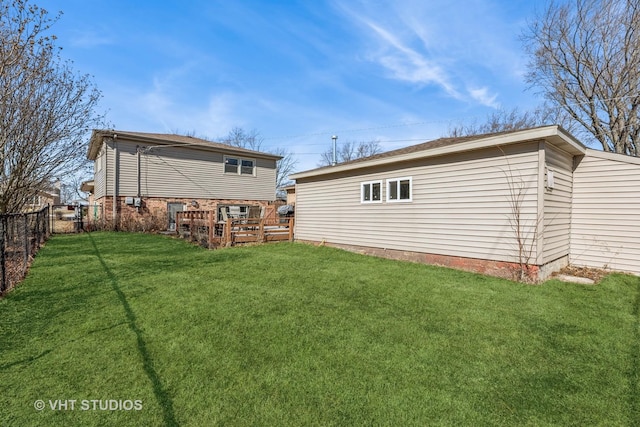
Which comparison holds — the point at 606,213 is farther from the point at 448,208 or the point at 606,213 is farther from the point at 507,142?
the point at 448,208

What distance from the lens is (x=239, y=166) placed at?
1745cm

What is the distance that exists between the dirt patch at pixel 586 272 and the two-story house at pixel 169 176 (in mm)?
11168

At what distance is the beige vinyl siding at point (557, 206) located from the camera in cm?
607

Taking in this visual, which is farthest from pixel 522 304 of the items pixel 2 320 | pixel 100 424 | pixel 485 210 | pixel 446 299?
pixel 2 320

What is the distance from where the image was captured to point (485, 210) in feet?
21.4

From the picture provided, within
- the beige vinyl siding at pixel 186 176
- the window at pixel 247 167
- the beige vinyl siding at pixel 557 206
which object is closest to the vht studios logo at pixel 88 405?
the beige vinyl siding at pixel 557 206

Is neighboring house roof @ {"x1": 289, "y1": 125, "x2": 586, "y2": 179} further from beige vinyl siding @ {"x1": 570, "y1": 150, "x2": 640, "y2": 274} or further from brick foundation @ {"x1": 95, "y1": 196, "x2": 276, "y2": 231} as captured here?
brick foundation @ {"x1": 95, "y1": 196, "x2": 276, "y2": 231}

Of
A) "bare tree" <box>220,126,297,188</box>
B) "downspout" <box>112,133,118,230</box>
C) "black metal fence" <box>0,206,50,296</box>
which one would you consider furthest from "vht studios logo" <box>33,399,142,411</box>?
"bare tree" <box>220,126,297,188</box>

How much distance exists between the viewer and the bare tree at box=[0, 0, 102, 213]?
6223 mm

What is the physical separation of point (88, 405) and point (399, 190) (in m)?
7.48

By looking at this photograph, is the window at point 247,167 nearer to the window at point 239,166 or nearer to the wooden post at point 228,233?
the window at point 239,166

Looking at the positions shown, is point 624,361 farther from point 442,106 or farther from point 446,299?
point 442,106

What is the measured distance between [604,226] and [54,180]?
14.3 meters

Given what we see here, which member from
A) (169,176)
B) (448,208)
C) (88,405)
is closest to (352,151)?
(169,176)
